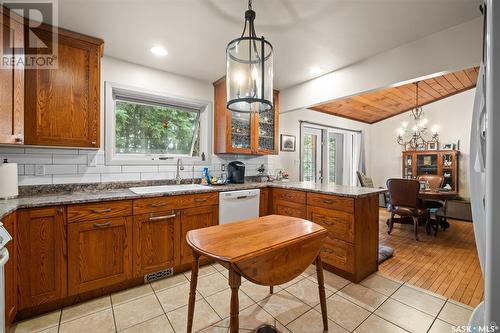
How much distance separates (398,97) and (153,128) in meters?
5.08

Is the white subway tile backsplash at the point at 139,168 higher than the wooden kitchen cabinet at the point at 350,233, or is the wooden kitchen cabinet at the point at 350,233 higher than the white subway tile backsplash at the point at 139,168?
the white subway tile backsplash at the point at 139,168

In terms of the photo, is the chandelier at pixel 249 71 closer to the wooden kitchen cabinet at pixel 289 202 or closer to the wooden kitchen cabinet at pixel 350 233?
the wooden kitchen cabinet at pixel 350 233

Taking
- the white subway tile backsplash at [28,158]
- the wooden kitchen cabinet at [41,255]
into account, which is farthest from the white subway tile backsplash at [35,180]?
the wooden kitchen cabinet at [41,255]

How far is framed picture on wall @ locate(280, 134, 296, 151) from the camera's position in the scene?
4.07 m

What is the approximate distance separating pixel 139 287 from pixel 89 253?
59cm

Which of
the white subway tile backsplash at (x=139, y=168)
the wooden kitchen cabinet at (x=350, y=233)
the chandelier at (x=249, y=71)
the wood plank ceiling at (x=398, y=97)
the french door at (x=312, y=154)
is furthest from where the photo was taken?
the french door at (x=312, y=154)

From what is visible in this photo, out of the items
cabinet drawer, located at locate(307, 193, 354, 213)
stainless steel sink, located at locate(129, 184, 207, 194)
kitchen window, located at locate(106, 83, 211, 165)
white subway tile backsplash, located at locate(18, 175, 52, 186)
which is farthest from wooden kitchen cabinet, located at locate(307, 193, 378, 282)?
white subway tile backsplash, located at locate(18, 175, 52, 186)

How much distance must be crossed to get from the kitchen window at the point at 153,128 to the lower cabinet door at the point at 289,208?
128 cm

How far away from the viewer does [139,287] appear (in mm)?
2191

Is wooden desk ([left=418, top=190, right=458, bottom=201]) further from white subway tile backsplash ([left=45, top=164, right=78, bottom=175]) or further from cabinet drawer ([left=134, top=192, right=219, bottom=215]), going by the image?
white subway tile backsplash ([left=45, top=164, right=78, bottom=175])

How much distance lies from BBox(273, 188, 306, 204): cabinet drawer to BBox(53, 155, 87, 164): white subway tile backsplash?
2330 mm

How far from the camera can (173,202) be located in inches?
92.9

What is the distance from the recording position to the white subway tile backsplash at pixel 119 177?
254cm

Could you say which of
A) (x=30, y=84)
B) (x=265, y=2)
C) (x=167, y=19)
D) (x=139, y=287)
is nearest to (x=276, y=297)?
(x=139, y=287)
